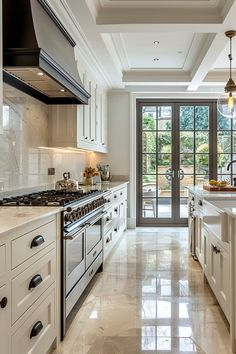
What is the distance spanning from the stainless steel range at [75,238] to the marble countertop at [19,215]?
14 centimetres

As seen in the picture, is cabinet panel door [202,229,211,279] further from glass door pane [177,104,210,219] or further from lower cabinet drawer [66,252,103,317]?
glass door pane [177,104,210,219]

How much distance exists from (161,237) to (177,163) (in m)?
1.76

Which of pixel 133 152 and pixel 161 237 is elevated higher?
pixel 133 152

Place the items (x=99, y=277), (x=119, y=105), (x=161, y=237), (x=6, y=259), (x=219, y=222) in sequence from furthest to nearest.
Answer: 1. (x=119, y=105)
2. (x=161, y=237)
3. (x=99, y=277)
4. (x=219, y=222)
5. (x=6, y=259)

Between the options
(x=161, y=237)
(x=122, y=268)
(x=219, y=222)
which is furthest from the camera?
(x=161, y=237)

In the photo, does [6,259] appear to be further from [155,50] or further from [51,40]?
[155,50]

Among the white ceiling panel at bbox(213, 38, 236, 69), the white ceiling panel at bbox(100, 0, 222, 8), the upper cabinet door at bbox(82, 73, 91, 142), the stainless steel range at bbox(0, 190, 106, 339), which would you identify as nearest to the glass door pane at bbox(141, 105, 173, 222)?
the white ceiling panel at bbox(213, 38, 236, 69)

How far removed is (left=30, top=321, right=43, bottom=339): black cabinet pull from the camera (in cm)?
179

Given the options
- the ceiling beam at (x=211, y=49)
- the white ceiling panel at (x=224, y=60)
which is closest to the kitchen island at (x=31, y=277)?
the ceiling beam at (x=211, y=49)

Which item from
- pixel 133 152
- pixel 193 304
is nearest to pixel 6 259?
pixel 193 304

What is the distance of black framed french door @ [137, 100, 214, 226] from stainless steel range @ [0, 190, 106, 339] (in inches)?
135

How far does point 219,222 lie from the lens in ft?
8.26

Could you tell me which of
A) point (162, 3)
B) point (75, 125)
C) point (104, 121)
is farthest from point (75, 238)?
point (104, 121)

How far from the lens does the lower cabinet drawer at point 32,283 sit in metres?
1.61
